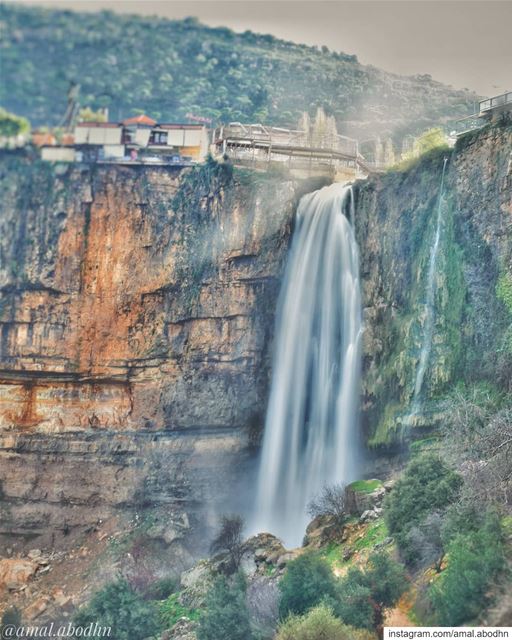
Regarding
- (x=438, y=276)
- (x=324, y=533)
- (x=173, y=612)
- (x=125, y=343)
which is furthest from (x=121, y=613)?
(x=438, y=276)

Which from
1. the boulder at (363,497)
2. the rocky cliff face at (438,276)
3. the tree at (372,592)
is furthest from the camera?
the boulder at (363,497)

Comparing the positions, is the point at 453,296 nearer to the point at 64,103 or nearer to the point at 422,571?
the point at 422,571

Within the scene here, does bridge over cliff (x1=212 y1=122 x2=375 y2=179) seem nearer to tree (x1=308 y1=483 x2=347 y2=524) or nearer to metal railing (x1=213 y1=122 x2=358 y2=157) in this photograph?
metal railing (x1=213 y1=122 x2=358 y2=157)

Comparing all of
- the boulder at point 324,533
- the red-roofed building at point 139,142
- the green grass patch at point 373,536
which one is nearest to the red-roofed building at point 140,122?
the red-roofed building at point 139,142

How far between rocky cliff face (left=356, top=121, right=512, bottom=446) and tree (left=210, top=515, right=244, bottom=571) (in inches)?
240

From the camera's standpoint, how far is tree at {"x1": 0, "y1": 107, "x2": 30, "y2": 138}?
45944mm

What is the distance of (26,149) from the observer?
4516cm

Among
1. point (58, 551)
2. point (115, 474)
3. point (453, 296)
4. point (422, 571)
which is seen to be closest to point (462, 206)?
point (453, 296)

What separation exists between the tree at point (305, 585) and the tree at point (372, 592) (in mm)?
637

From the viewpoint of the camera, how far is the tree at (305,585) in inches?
1017

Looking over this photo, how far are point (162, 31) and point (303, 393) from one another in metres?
24.0

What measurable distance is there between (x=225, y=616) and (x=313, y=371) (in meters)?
14.7

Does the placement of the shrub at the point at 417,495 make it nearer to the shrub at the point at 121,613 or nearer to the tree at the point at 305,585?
the tree at the point at 305,585

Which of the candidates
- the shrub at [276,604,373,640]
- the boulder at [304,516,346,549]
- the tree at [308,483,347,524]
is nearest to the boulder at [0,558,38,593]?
the tree at [308,483,347,524]
